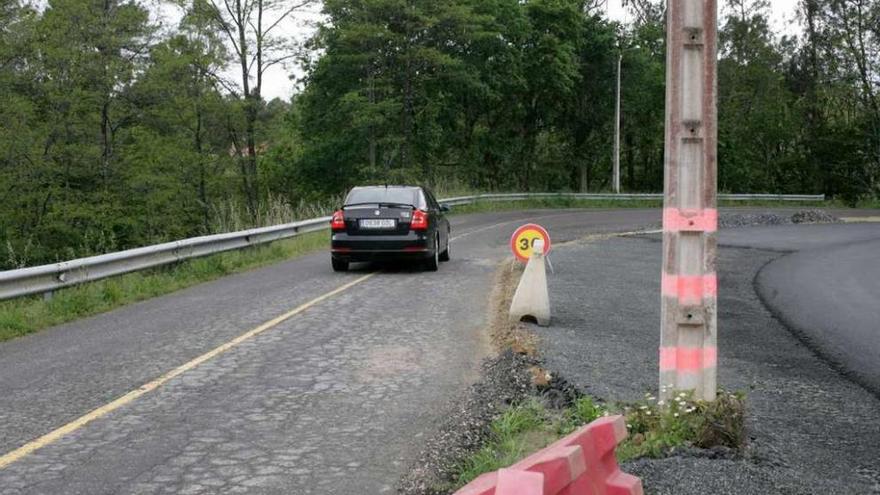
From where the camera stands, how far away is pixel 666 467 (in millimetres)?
4129

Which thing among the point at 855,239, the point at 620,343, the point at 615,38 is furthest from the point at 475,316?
the point at 615,38

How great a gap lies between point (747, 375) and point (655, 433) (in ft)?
10.2

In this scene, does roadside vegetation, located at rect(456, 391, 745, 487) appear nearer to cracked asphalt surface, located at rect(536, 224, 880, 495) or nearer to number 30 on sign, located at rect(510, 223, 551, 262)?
cracked asphalt surface, located at rect(536, 224, 880, 495)

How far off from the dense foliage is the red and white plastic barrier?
1686cm

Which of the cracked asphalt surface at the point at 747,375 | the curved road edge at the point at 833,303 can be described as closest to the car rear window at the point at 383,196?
the cracked asphalt surface at the point at 747,375

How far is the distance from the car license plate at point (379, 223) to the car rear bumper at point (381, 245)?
0.18 m

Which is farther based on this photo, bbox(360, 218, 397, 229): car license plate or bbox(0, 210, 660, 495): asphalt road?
bbox(360, 218, 397, 229): car license plate

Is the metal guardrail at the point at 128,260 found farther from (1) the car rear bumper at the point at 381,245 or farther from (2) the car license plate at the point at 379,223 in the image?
(2) the car license plate at the point at 379,223

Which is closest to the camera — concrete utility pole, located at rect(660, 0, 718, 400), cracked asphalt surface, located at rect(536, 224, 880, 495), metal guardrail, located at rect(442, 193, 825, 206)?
cracked asphalt surface, located at rect(536, 224, 880, 495)

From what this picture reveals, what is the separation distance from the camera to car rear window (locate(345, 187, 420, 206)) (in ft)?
47.0

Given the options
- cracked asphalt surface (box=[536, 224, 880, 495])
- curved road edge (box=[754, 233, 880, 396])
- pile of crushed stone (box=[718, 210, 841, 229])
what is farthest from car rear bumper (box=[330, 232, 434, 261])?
pile of crushed stone (box=[718, 210, 841, 229])

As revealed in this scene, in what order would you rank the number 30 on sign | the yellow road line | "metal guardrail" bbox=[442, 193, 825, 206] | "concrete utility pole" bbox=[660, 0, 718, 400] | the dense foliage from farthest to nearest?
"metal guardrail" bbox=[442, 193, 825, 206], the dense foliage, the number 30 on sign, the yellow road line, "concrete utility pole" bbox=[660, 0, 718, 400]

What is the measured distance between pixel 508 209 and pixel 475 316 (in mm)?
29311

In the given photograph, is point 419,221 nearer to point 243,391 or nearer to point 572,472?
point 243,391
